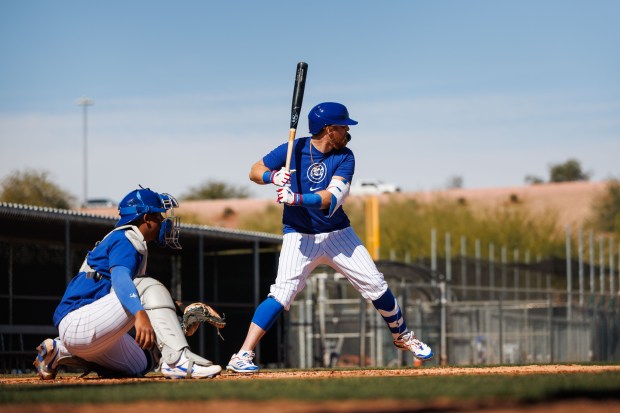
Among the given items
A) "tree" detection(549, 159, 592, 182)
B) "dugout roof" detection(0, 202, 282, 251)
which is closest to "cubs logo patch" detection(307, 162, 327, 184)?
"dugout roof" detection(0, 202, 282, 251)

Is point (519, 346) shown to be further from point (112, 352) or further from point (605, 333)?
point (112, 352)

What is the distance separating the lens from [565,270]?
36062 millimetres

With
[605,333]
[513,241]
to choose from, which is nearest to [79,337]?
[605,333]

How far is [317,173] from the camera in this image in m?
9.13

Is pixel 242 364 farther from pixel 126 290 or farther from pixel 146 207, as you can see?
pixel 126 290

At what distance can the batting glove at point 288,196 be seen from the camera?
8500 millimetres

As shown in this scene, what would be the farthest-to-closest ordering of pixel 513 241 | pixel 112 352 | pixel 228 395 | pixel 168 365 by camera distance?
pixel 513 241
pixel 112 352
pixel 168 365
pixel 228 395

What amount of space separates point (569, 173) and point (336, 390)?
313 ft

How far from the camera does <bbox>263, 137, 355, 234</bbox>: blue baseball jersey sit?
9086 mm

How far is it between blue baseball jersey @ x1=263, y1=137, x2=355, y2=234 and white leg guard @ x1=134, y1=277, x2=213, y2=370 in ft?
5.77

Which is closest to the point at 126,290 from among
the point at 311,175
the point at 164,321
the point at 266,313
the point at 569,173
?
the point at 164,321

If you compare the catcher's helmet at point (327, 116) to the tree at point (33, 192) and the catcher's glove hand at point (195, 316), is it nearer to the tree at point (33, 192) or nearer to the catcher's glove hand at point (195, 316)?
the catcher's glove hand at point (195, 316)

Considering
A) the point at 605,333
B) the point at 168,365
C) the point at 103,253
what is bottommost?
the point at 605,333

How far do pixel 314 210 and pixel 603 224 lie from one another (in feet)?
184
